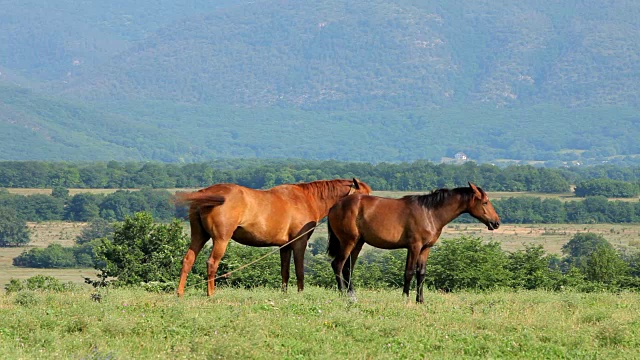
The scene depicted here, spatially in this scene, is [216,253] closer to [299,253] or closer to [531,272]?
[299,253]

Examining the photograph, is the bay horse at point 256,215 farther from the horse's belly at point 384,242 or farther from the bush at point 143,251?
the bush at point 143,251

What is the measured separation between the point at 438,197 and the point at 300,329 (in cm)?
496

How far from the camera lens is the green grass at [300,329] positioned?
16.1m

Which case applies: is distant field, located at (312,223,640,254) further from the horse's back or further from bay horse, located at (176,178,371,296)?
the horse's back

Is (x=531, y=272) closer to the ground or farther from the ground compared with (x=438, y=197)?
closer to the ground

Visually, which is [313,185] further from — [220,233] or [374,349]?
[374,349]

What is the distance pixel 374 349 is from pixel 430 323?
187cm

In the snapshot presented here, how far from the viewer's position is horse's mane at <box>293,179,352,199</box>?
73.0ft

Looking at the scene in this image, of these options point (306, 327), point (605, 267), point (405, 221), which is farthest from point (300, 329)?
point (605, 267)

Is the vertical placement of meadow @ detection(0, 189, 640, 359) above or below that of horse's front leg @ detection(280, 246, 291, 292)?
below

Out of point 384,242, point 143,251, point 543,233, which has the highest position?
point 384,242

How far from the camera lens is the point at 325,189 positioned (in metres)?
22.4

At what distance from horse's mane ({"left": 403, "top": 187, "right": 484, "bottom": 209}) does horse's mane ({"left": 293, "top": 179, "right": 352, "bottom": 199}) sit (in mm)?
1756

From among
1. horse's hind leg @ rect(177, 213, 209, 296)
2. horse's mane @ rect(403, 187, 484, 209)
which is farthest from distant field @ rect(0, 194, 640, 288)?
horse's mane @ rect(403, 187, 484, 209)
